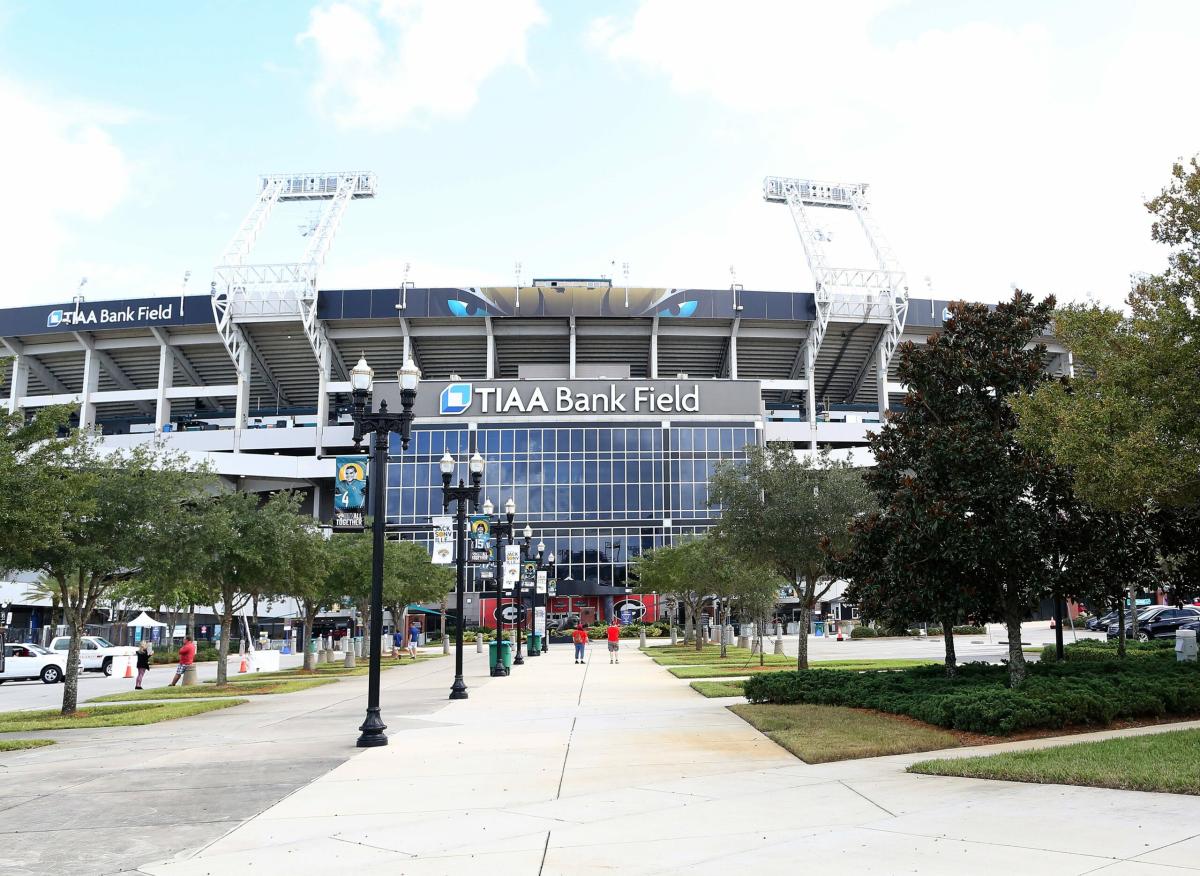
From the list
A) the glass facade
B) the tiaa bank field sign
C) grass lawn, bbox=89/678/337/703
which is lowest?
grass lawn, bbox=89/678/337/703

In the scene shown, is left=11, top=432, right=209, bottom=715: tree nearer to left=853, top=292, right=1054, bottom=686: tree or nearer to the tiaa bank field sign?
left=853, top=292, right=1054, bottom=686: tree

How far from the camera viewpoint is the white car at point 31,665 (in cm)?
3944

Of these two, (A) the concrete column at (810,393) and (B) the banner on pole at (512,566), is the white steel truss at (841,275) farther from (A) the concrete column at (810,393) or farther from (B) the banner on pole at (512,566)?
(B) the banner on pole at (512,566)

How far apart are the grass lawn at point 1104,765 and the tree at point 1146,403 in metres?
3.98

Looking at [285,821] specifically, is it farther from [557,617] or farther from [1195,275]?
[557,617]

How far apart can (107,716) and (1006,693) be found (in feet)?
62.6

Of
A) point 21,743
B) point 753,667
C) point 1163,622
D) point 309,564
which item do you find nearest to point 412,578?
point 309,564

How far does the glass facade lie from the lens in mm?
88375

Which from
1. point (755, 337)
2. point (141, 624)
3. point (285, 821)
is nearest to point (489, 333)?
point (755, 337)

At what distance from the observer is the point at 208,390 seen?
301 ft

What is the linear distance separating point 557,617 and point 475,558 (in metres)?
56.0

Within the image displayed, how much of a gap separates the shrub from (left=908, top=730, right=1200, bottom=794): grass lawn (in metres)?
1.58

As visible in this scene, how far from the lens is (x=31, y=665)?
39906 mm

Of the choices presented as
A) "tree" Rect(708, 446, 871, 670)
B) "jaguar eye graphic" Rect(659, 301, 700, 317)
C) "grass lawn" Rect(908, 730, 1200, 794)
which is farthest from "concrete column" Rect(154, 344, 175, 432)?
"grass lawn" Rect(908, 730, 1200, 794)
